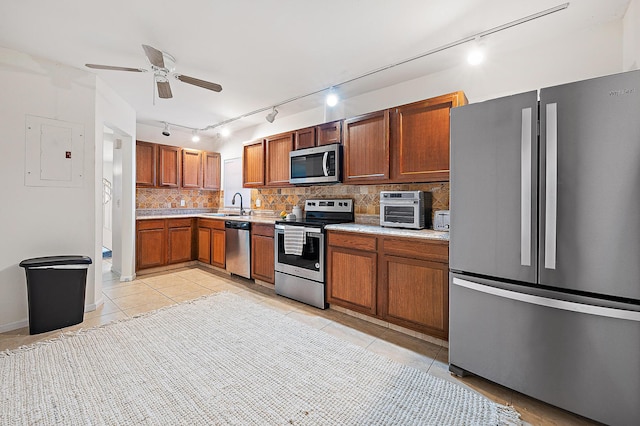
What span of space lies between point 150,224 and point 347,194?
331cm

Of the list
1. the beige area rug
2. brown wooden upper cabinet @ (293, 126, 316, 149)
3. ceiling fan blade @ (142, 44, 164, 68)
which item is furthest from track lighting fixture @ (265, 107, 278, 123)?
the beige area rug

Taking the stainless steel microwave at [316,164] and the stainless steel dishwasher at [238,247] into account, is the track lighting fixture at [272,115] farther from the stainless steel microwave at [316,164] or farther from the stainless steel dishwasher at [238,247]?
the stainless steel dishwasher at [238,247]

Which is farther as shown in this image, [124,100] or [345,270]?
[124,100]

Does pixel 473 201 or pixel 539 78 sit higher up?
pixel 539 78

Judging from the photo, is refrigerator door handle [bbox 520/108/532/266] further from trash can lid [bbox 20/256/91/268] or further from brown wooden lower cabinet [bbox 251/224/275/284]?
trash can lid [bbox 20/256/91/268]

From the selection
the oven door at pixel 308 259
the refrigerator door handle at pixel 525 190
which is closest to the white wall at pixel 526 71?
the refrigerator door handle at pixel 525 190

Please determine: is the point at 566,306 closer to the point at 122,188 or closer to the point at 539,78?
the point at 539,78

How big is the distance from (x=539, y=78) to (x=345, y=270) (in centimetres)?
251

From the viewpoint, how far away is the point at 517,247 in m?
1.73

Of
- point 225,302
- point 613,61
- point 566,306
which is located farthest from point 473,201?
point 225,302

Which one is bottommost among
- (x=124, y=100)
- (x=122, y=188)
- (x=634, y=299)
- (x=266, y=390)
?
(x=266, y=390)

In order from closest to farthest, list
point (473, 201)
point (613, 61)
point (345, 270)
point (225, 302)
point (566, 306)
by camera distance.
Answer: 1. point (566, 306)
2. point (473, 201)
3. point (613, 61)
4. point (345, 270)
5. point (225, 302)

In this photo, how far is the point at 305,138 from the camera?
3.79 metres

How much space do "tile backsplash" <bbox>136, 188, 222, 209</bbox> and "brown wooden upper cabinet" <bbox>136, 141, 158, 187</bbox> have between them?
0.38m
